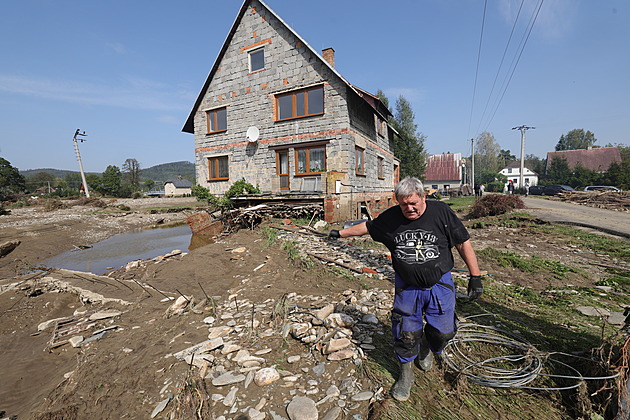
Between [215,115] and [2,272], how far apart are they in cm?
1184

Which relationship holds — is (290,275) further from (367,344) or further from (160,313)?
(367,344)

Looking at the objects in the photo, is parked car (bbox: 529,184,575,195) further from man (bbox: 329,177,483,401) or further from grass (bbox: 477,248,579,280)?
man (bbox: 329,177,483,401)

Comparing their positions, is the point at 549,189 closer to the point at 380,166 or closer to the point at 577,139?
the point at 380,166

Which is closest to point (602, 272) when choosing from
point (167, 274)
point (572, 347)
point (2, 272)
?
point (572, 347)

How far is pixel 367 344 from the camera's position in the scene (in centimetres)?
307

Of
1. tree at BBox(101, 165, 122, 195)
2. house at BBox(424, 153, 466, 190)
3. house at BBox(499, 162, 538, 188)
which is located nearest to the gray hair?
house at BBox(424, 153, 466, 190)

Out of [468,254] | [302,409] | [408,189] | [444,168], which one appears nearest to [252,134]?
[408,189]

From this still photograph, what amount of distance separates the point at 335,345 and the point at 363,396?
652 millimetres

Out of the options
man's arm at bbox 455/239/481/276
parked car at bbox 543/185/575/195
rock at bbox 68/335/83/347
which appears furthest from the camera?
parked car at bbox 543/185/575/195

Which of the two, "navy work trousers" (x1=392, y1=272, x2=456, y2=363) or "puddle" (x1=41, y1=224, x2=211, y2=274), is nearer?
"navy work trousers" (x1=392, y1=272, x2=456, y2=363)

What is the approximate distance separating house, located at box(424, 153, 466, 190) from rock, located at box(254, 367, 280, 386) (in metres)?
45.8

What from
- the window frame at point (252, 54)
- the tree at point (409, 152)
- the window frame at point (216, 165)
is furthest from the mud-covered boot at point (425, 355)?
the tree at point (409, 152)

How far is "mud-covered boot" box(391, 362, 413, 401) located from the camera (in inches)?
91.2

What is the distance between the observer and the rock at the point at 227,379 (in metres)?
2.54
